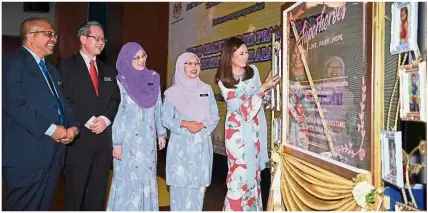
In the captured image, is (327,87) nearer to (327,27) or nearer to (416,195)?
(327,27)

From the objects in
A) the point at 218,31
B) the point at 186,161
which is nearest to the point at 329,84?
the point at 186,161

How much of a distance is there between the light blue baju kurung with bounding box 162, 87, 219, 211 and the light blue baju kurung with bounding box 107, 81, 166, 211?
0.12m

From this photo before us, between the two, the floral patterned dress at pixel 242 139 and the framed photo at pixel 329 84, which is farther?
the floral patterned dress at pixel 242 139

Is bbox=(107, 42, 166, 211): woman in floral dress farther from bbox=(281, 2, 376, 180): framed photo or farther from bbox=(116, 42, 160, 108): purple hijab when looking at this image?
bbox=(281, 2, 376, 180): framed photo

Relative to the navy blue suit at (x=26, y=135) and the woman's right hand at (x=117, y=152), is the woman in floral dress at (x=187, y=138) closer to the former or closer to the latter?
the woman's right hand at (x=117, y=152)

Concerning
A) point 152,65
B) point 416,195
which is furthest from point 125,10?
point 416,195

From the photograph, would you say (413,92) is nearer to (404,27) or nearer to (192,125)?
(404,27)

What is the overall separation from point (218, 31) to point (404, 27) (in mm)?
2810

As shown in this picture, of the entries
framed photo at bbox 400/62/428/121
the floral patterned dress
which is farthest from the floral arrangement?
the floral patterned dress

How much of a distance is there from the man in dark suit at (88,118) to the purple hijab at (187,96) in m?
0.40

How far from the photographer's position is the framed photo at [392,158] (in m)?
1.56

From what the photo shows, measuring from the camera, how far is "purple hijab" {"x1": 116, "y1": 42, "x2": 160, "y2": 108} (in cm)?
265

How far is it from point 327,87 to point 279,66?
686 millimetres

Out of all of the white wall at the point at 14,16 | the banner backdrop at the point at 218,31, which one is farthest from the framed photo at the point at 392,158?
the white wall at the point at 14,16
